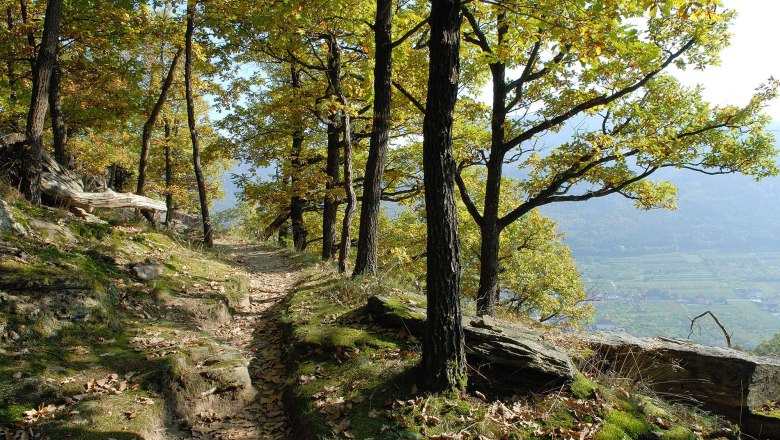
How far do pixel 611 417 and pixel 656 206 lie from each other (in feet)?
36.1

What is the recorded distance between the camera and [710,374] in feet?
19.7

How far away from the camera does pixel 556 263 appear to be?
24547mm

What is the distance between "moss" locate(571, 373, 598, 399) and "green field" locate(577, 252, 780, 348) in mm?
81981

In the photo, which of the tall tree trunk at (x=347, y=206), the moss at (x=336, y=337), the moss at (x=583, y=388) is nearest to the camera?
the moss at (x=583, y=388)

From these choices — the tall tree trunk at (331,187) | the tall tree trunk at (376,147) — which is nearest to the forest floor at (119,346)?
the tall tree trunk at (376,147)

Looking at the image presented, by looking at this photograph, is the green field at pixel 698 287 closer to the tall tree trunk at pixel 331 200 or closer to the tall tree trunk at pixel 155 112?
the tall tree trunk at pixel 331 200

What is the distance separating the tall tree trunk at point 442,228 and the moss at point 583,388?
4.16ft

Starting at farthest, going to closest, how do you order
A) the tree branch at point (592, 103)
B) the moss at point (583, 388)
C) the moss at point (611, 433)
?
1. the tree branch at point (592, 103)
2. the moss at point (583, 388)
3. the moss at point (611, 433)

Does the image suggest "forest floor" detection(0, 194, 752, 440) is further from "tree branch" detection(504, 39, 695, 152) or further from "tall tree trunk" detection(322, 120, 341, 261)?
"tall tree trunk" detection(322, 120, 341, 261)

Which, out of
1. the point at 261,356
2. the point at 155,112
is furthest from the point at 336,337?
the point at 155,112

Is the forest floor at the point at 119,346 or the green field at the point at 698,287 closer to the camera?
the forest floor at the point at 119,346

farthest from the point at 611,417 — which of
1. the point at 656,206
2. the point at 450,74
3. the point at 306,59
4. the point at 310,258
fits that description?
the point at 306,59

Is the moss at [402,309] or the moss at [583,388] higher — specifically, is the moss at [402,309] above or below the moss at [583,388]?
above

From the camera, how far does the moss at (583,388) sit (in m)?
4.74
